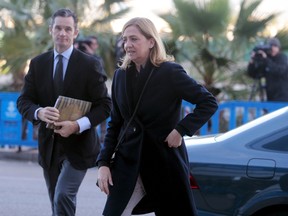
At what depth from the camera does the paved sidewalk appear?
1145cm

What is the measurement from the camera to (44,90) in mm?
4484

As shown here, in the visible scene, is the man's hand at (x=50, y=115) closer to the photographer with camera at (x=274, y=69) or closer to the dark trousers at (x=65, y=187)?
the dark trousers at (x=65, y=187)

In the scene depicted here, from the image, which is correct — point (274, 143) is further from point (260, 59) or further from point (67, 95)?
point (260, 59)

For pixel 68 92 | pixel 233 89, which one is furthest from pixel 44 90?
pixel 233 89

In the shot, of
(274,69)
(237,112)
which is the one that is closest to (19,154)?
(237,112)

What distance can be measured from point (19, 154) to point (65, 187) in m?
7.51

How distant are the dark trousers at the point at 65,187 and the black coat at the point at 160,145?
0.79 metres

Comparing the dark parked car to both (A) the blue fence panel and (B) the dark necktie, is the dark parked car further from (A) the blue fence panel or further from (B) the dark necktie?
(A) the blue fence panel

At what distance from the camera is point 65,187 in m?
4.30

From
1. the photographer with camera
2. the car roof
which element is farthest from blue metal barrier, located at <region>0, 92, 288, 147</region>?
the car roof

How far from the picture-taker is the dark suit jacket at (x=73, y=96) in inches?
174

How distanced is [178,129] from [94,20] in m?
10.7

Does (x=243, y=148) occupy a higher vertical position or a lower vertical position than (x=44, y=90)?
lower

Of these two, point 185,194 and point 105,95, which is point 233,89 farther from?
point 185,194
